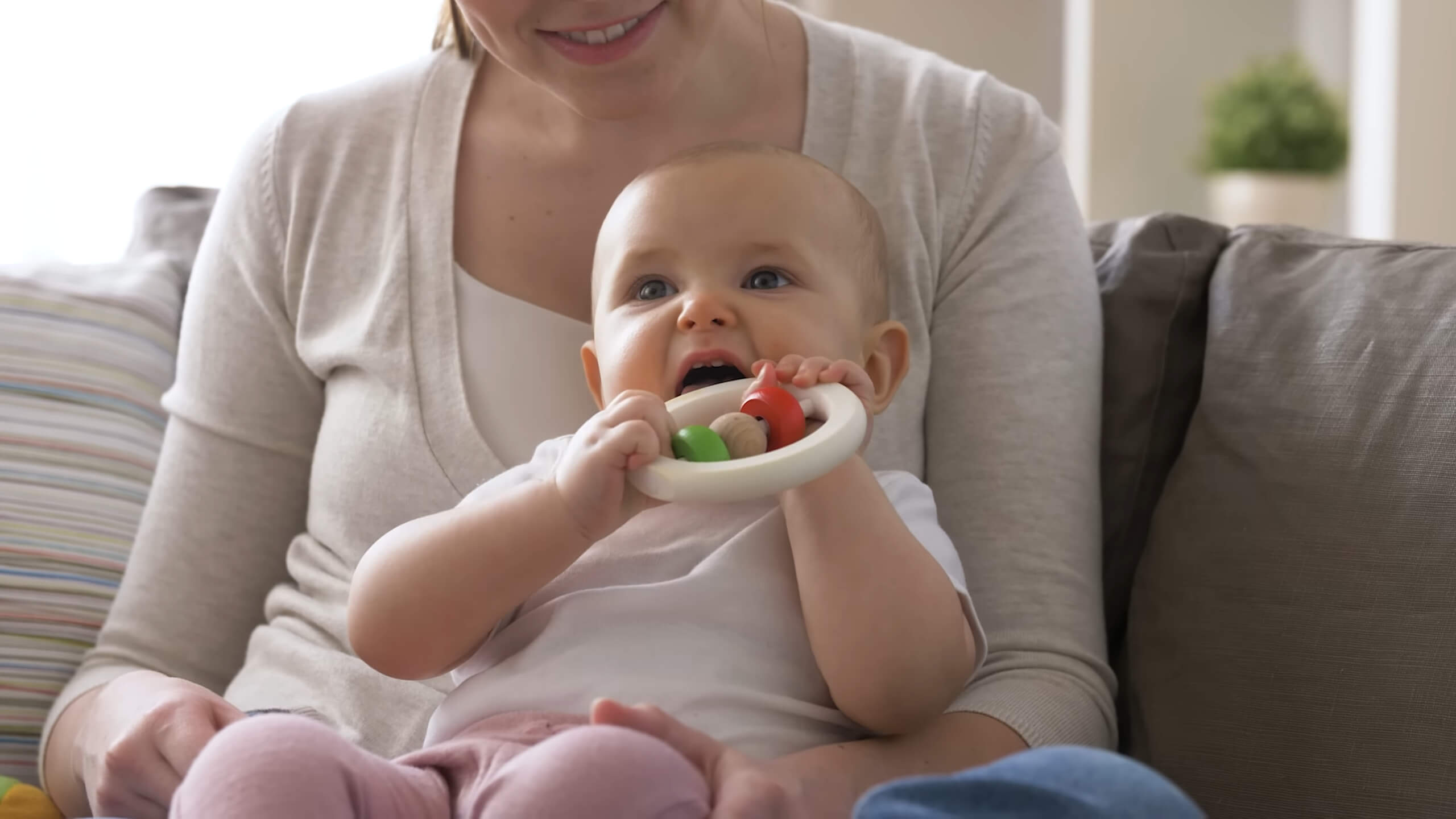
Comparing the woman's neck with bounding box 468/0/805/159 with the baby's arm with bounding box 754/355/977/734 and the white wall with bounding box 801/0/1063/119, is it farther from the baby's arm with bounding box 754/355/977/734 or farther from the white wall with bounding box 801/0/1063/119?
the white wall with bounding box 801/0/1063/119

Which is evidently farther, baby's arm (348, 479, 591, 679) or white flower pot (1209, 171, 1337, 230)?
white flower pot (1209, 171, 1337, 230)

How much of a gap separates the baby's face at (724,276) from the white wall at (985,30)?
10.9ft

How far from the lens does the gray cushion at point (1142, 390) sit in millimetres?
1291

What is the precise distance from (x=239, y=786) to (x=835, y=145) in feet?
2.67

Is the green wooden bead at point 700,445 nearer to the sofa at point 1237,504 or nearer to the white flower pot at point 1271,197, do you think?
the sofa at point 1237,504

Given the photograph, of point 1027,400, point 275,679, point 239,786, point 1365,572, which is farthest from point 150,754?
point 1365,572

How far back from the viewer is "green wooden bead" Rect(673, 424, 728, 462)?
2.77 feet

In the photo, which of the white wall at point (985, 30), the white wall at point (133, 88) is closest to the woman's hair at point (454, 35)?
the white wall at point (133, 88)

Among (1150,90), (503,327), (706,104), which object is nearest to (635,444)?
(503,327)

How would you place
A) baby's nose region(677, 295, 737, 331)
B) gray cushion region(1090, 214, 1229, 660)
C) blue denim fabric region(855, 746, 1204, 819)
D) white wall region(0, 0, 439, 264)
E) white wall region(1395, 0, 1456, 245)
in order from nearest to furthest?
1. blue denim fabric region(855, 746, 1204, 819)
2. baby's nose region(677, 295, 737, 331)
3. gray cushion region(1090, 214, 1229, 660)
4. white wall region(0, 0, 439, 264)
5. white wall region(1395, 0, 1456, 245)

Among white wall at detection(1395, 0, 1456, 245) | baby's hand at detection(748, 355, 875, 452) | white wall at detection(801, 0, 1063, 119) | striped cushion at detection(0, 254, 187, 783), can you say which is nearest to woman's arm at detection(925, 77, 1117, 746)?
baby's hand at detection(748, 355, 875, 452)

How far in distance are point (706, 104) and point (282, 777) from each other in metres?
0.79

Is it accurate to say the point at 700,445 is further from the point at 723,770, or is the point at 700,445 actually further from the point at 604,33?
the point at 604,33

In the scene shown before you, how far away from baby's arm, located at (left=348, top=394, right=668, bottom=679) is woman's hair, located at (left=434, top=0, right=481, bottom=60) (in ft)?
1.97
